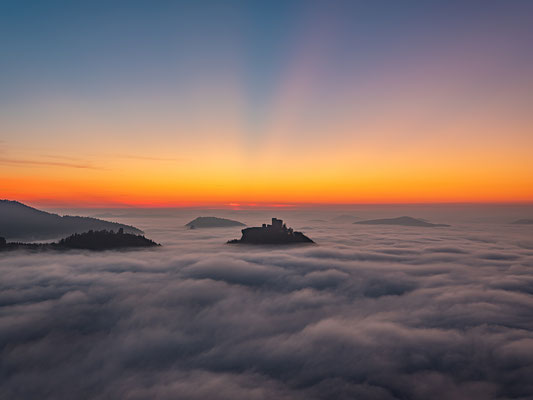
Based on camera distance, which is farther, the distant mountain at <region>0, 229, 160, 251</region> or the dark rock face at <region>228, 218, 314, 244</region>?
the dark rock face at <region>228, 218, 314, 244</region>

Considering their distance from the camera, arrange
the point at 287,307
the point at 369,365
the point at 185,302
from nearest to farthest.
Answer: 1. the point at 369,365
2. the point at 287,307
3. the point at 185,302

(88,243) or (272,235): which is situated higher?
(88,243)

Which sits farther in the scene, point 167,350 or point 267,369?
point 167,350

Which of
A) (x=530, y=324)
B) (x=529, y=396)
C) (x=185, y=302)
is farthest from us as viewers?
(x=185, y=302)

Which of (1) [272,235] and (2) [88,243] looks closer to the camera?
(2) [88,243]

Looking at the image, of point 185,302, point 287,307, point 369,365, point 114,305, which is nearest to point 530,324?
point 369,365

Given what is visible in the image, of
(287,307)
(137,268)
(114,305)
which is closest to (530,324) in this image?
(287,307)

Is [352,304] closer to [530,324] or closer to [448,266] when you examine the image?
[530,324]

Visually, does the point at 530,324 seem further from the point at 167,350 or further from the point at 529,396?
the point at 167,350

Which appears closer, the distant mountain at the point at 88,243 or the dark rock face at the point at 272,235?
the distant mountain at the point at 88,243
